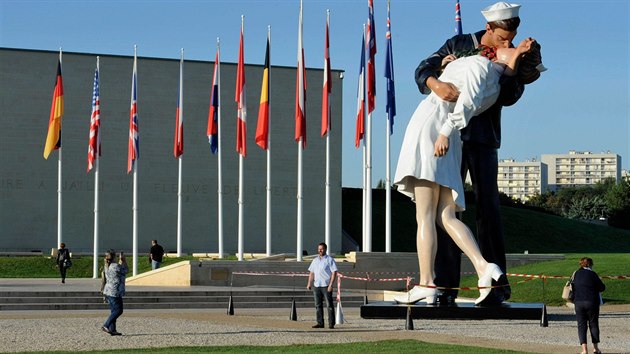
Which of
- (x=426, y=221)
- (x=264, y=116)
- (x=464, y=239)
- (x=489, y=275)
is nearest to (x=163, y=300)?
(x=264, y=116)

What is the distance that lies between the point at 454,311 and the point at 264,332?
3808 millimetres

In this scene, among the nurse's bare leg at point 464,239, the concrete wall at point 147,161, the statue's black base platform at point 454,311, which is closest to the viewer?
the nurse's bare leg at point 464,239

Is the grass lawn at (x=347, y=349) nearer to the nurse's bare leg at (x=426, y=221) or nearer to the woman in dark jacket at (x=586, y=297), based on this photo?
the woman in dark jacket at (x=586, y=297)

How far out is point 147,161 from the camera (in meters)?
64.2

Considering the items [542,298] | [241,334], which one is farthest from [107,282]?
[542,298]

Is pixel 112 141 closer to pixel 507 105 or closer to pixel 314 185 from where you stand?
pixel 314 185

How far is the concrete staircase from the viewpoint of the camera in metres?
30.9

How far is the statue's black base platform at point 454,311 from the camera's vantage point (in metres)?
22.8

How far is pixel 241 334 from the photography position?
70.0ft

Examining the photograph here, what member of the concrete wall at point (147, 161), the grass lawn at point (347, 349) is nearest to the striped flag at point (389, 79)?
the grass lawn at point (347, 349)

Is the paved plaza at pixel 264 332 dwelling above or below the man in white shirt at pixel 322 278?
below

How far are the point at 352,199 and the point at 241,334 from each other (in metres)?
58.6

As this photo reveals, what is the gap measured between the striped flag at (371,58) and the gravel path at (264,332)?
41.8 ft

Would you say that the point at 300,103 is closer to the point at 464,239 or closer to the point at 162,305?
the point at 162,305
